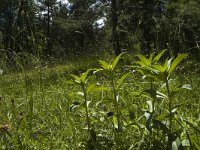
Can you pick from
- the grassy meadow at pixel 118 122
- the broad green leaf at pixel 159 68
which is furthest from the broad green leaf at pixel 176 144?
the broad green leaf at pixel 159 68

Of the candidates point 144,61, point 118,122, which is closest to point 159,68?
point 144,61

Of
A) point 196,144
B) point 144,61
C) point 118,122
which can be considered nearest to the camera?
point 196,144

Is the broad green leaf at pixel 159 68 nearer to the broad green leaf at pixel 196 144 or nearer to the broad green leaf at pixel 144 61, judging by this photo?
the broad green leaf at pixel 144 61

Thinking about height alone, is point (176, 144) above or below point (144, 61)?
below

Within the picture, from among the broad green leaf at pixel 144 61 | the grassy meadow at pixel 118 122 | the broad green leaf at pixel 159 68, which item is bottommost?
the grassy meadow at pixel 118 122

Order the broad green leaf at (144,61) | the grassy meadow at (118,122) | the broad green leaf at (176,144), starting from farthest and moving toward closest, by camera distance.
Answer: the broad green leaf at (144,61), the grassy meadow at (118,122), the broad green leaf at (176,144)

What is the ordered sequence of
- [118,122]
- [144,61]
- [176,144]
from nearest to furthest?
1. [176,144]
2. [144,61]
3. [118,122]

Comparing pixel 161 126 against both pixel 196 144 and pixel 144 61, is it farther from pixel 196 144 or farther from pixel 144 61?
pixel 144 61

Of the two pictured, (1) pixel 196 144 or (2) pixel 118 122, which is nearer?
(1) pixel 196 144

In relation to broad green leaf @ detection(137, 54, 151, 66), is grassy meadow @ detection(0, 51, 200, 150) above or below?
below

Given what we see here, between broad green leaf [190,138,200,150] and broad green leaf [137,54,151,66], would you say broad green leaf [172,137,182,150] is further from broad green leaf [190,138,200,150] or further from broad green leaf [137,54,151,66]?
broad green leaf [137,54,151,66]

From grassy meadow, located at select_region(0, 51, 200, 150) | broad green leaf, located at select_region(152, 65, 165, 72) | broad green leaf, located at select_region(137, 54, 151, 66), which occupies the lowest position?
grassy meadow, located at select_region(0, 51, 200, 150)

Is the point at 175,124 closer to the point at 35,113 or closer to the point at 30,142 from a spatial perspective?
the point at 30,142

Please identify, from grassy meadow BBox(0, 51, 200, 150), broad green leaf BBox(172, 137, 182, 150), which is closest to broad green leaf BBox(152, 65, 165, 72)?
grassy meadow BBox(0, 51, 200, 150)
